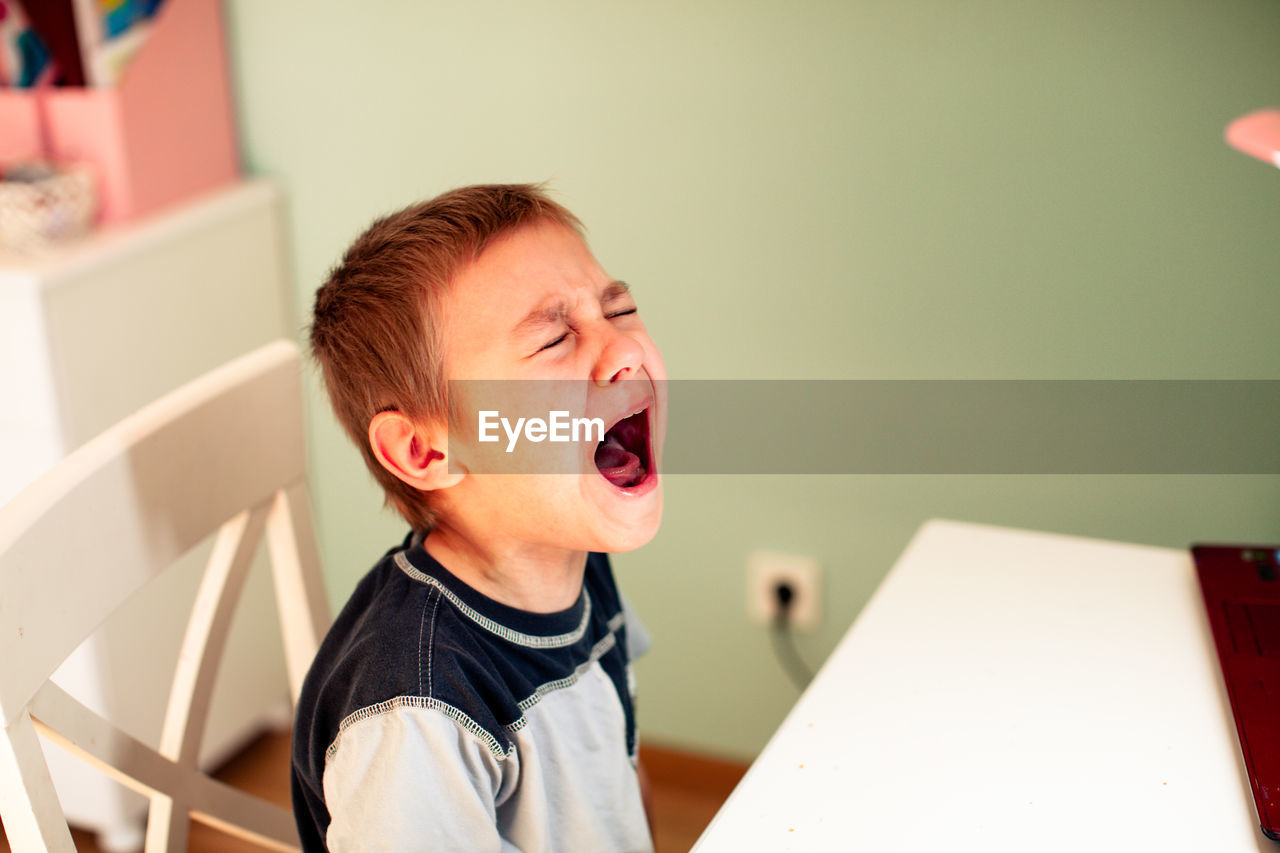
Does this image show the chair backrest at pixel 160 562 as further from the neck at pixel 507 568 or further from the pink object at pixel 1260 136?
the pink object at pixel 1260 136

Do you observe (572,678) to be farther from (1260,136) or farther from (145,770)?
(1260,136)

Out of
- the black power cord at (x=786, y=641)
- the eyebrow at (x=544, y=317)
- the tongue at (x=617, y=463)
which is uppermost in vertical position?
the eyebrow at (x=544, y=317)

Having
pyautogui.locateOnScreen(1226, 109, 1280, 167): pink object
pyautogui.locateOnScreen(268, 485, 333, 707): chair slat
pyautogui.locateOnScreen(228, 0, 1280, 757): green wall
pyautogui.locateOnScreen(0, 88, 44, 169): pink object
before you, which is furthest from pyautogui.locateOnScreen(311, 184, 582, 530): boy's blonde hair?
pyautogui.locateOnScreen(0, 88, 44, 169): pink object

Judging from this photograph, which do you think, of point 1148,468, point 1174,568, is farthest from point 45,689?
point 1148,468

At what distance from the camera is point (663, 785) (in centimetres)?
166

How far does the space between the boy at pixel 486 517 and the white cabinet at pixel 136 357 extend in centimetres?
61

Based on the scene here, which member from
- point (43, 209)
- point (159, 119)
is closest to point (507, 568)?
point (43, 209)

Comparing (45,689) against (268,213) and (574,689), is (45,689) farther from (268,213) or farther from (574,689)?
(268,213)

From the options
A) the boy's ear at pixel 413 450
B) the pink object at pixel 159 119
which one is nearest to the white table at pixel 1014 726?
the boy's ear at pixel 413 450

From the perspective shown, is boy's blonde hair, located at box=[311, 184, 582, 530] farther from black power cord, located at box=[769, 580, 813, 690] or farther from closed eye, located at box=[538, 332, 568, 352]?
black power cord, located at box=[769, 580, 813, 690]

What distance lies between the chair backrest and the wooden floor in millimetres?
687

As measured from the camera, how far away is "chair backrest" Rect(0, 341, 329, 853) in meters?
0.66

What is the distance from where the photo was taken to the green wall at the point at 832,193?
1.24 metres

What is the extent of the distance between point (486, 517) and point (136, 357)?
0.78 metres
